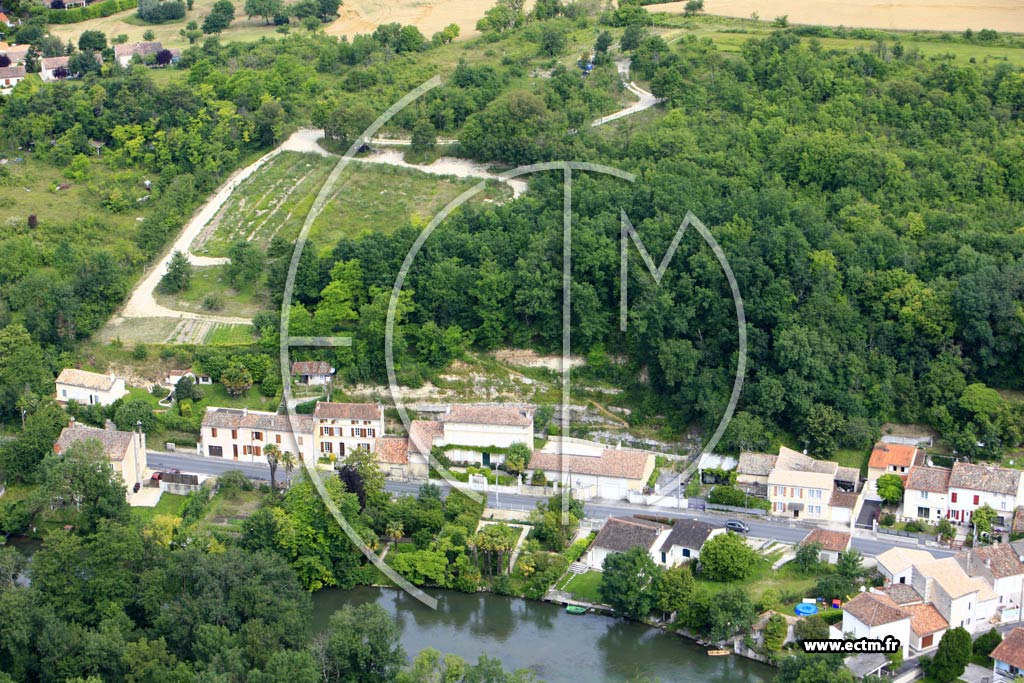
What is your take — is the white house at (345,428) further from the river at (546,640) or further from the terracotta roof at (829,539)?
the terracotta roof at (829,539)

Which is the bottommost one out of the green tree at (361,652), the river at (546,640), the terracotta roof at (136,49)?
the river at (546,640)

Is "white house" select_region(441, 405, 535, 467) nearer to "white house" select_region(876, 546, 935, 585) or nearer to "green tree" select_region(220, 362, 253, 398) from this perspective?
"green tree" select_region(220, 362, 253, 398)

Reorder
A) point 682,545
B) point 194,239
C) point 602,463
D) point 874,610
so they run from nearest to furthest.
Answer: point 874,610 → point 682,545 → point 602,463 → point 194,239

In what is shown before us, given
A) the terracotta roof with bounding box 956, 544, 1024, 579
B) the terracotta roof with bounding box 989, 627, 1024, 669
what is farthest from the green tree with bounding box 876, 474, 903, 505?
the terracotta roof with bounding box 989, 627, 1024, 669

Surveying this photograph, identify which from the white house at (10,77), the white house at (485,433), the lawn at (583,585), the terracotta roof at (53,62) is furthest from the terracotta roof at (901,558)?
the terracotta roof at (53,62)

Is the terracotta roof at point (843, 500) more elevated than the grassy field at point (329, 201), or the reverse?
the grassy field at point (329, 201)

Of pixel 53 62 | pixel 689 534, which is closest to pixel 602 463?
pixel 689 534

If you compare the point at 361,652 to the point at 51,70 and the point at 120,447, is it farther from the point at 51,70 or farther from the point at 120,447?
the point at 51,70
